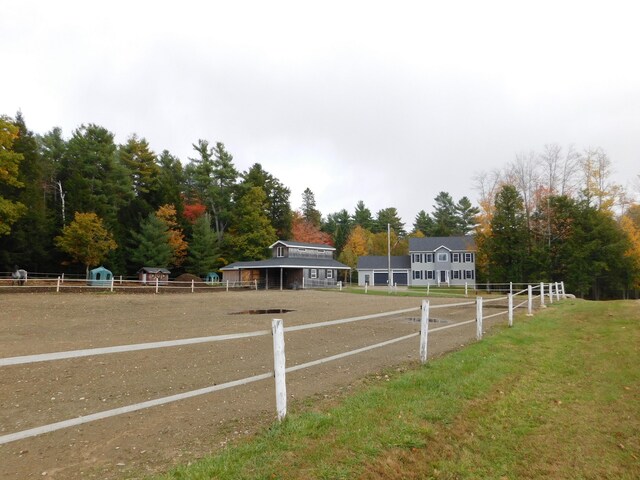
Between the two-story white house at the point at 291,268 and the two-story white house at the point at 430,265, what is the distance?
1283cm

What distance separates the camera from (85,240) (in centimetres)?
4084

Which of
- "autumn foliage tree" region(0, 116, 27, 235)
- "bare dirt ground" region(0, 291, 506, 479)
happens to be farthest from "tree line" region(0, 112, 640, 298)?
"bare dirt ground" region(0, 291, 506, 479)

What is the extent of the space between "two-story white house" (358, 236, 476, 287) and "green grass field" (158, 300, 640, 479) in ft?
170

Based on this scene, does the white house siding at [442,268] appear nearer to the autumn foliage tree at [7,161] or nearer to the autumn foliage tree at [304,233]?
the autumn foliage tree at [304,233]

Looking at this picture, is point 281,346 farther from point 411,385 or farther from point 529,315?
point 529,315

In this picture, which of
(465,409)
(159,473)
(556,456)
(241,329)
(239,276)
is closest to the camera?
(159,473)

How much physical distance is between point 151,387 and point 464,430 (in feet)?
15.4

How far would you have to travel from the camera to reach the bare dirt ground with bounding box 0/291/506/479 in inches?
150

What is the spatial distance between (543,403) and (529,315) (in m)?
11.1

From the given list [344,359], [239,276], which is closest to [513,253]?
[239,276]

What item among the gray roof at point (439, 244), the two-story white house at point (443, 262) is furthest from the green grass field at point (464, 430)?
the gray roof at point (439, 244)

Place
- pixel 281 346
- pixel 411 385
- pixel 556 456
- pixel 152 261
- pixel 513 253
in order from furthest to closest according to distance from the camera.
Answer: pixel 152 261
pixel 513 253
pixel 411 385
pixel 281 346
pixel 556 456

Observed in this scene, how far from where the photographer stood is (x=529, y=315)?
585 inches

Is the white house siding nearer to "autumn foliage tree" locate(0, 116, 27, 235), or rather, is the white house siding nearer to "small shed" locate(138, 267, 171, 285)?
"small shed" locate(138, 267, 171, 285)
